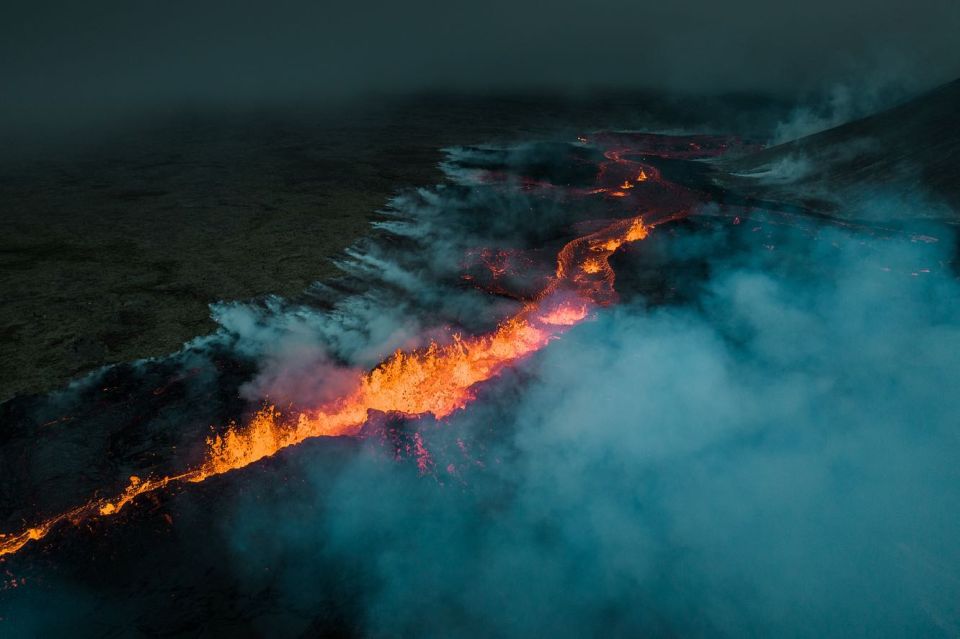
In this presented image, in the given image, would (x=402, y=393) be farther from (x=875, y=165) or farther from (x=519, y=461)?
(x=875, y=165)

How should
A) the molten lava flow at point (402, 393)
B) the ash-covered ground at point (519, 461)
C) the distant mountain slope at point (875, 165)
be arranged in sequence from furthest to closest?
1. the distant mountain slope at point (875, 165)
2. the molten lava flow at point (402, 393)
3. the ash-covered ground at point (519, 461)

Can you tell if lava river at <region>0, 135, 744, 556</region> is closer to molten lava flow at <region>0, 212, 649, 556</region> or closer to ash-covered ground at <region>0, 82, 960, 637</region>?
molten lava flow at <region>0, 212, 649, 556</region>

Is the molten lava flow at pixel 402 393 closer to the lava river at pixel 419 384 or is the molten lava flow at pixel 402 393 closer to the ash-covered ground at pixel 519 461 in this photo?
the lava river at pixel 419 384

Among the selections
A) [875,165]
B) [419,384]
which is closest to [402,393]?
[419,384]

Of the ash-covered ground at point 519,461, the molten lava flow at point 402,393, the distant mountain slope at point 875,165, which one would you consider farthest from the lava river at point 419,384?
the distant mountain slope at point 875,165

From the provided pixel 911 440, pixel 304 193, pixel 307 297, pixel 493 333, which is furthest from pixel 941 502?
pixel 304 193

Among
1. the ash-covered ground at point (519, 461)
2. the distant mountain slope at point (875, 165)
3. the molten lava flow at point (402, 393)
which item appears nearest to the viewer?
the ash-covered ground at point (519, 461)

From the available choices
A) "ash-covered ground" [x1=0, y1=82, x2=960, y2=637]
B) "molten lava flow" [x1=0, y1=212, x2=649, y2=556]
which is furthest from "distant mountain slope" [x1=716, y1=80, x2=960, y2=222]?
"molten lava flow" [x1=0, y1=212, x2=649, y2=556]
